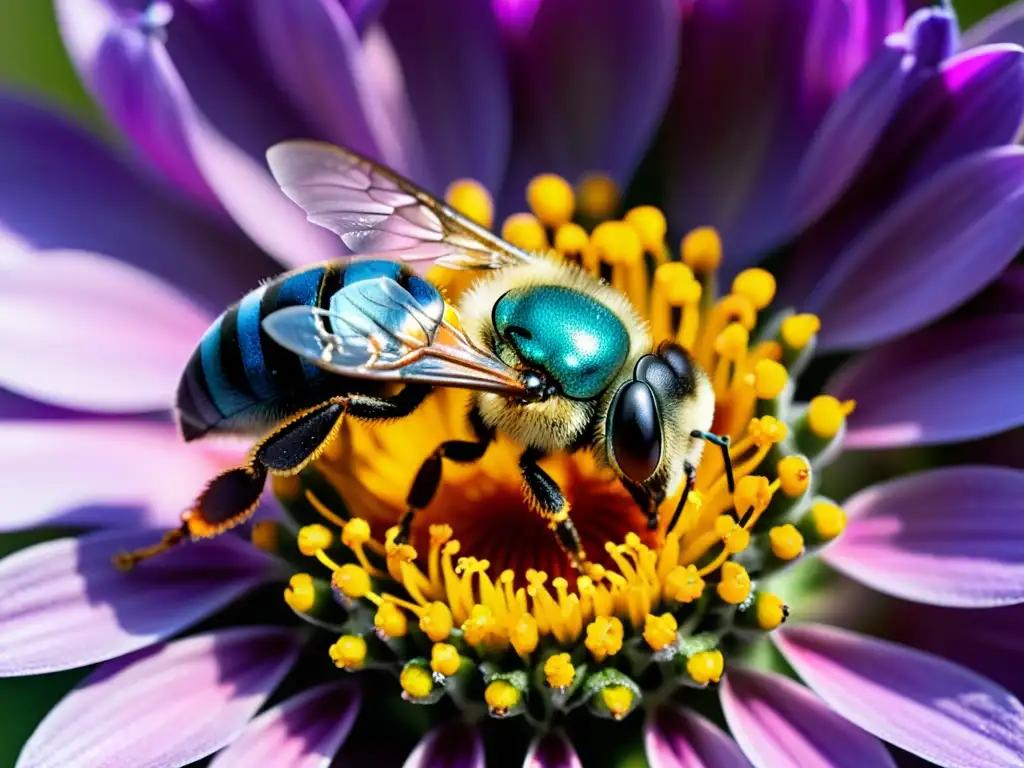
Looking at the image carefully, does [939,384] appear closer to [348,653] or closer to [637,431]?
[637,431]

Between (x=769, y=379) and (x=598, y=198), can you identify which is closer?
(x=769, y=379)

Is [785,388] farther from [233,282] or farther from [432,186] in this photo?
[233,282]

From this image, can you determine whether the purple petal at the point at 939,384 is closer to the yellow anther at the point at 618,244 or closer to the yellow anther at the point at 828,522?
the yellow anther at the point at 828,522

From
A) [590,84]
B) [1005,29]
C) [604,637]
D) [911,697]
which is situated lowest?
[911,697]

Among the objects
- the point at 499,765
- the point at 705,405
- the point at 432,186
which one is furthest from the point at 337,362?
the point at 432,186

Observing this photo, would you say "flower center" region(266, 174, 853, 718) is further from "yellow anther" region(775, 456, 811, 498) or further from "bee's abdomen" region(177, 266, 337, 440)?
"bee's abdomen" region(177, 266, 337, 440)

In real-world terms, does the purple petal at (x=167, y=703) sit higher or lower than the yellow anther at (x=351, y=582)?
lower

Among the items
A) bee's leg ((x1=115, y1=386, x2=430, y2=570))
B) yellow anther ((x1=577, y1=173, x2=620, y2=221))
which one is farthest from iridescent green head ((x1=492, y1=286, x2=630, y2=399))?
yellow anther ((x1=577, y1=173, x2=620, y2=221))

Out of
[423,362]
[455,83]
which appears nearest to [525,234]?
[455,83]

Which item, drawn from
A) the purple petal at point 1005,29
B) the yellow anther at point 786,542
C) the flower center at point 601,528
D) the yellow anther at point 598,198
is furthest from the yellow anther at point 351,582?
the purple petal at point 1005,29
